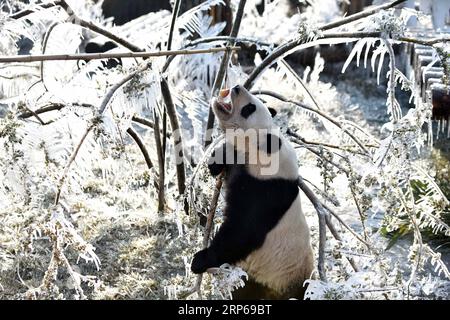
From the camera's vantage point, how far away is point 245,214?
11.4 feet

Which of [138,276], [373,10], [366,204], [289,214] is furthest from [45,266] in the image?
[373,10]

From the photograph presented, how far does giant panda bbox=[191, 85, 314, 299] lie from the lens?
3494mm

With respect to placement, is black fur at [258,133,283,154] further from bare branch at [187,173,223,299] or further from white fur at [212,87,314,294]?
bare branch at [187,173,223,299]

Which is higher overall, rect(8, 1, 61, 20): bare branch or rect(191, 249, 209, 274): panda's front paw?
rect(8, 1, 61, 20): bare branch

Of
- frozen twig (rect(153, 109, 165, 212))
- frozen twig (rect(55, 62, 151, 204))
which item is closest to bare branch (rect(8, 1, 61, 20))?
frozen twig (rect(153, 109, 165, 212))

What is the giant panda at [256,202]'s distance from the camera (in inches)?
138

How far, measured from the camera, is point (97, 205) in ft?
17.1

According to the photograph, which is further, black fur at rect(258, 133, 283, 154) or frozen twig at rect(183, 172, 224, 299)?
black fur at rect(258, 133, 283, 154)

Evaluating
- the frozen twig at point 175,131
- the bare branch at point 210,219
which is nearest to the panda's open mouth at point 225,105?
the bare branch at point 210,219

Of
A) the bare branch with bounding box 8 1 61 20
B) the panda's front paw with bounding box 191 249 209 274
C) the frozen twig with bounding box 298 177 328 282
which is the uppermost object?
the bare branch with bounding box 8 1 61 20

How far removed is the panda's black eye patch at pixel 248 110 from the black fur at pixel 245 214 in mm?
269

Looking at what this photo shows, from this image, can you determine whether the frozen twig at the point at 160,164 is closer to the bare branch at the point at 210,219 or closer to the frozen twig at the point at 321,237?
the bare branch at the point at 210,219
